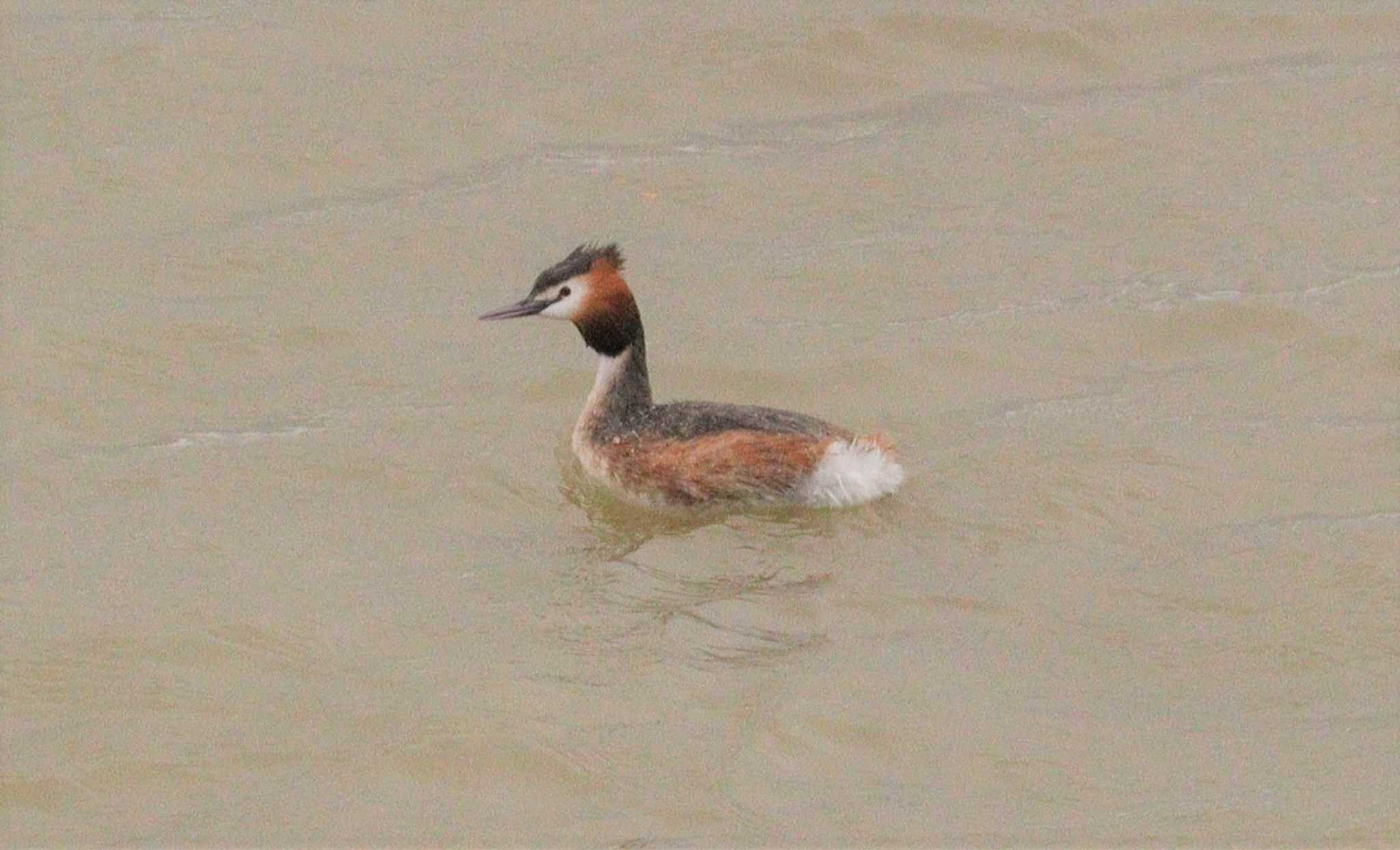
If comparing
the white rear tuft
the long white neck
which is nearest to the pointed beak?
the long white neck

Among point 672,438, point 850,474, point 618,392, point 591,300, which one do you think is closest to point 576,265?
point 591,300

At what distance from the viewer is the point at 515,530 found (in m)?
8.20

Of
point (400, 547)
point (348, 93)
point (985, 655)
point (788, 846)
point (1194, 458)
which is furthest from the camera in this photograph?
point (348, 93)

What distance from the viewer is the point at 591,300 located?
877 cm

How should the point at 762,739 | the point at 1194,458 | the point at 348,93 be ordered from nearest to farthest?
the point at 762,739 → the point at 1194,458 → the point at 348,93

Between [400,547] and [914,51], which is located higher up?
[914,51]

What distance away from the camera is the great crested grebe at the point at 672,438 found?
8.09 meters

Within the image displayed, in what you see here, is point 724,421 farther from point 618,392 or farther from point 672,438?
point 618,392

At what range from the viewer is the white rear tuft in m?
8.05

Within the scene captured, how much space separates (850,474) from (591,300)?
1.23 metres

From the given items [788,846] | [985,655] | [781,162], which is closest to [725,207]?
[781,162]

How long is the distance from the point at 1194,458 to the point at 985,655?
174cm

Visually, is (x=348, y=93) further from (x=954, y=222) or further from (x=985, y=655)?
(x=985, y=655)

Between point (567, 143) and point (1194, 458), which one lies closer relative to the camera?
point (1194, 458)
